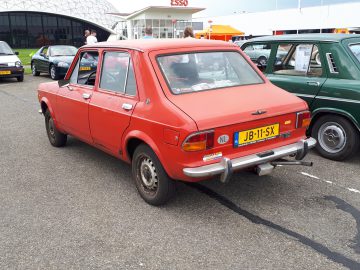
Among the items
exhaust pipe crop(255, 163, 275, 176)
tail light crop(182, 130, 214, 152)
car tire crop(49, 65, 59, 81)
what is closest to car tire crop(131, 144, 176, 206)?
tail light crop(182, 130, 214, 152)

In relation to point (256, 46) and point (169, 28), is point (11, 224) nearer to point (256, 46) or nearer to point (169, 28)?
point (256, 46)

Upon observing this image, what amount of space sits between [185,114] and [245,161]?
0.73 m

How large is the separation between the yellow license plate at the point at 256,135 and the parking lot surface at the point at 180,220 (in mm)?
720

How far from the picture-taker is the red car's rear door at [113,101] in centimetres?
402

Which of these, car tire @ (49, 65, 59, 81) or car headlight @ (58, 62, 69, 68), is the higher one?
car headlight @ (58, 62, 69, 68)

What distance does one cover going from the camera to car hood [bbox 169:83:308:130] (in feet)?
11.2

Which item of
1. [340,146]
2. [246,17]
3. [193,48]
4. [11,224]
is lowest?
[11,224]

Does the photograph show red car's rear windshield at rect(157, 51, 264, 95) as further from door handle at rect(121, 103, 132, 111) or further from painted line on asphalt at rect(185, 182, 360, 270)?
A: painted line on asphalt at rect(185, 182, 360, 270)

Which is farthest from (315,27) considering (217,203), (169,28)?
(217,203)

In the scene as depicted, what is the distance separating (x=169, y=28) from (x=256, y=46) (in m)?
48.4

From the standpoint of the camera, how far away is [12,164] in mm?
5387

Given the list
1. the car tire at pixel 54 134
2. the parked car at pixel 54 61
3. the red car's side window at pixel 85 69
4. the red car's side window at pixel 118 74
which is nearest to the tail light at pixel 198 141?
the red car's side window at pixel 118 74

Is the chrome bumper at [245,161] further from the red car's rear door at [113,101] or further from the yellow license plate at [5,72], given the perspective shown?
the yellow license plate at [5,72]

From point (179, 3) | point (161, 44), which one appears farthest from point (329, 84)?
point (179, 3)
